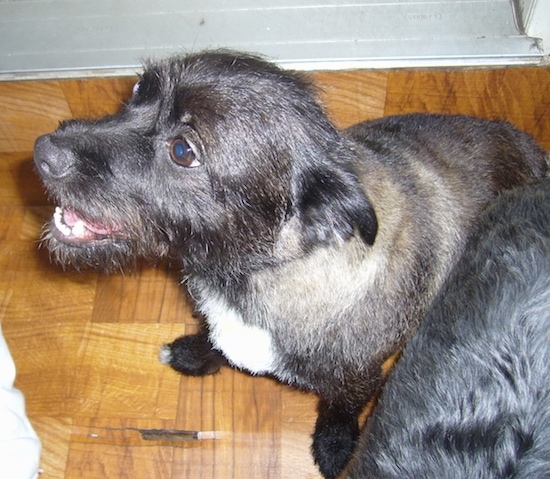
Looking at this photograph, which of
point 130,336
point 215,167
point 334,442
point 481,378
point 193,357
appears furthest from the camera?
→ point 130,336

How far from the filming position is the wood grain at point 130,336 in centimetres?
244

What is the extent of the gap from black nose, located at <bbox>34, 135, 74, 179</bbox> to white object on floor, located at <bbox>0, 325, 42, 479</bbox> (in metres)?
0.58

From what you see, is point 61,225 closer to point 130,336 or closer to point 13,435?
point 13,435

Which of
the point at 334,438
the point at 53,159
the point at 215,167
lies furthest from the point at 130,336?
the point at 215,167

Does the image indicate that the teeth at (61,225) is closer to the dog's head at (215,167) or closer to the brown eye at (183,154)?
the dog's head at (215,167)

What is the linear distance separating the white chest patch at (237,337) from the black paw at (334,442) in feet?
1.38

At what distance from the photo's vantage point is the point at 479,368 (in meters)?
1.43

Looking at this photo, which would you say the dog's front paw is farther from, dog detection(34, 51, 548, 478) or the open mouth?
the open mouth

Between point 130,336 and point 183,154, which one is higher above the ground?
point 183,154

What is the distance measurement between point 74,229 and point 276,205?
2.08 ft

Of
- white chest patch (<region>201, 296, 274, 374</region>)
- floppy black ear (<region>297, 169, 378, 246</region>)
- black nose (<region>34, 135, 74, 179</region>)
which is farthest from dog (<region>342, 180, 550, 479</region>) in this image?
black nose (<region>34, 135, 74, 179</region>)

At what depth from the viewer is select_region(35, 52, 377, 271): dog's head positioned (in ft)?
5.36

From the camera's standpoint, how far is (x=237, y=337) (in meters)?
2.05

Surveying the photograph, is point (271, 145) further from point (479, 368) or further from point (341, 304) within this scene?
point (479, 368)
